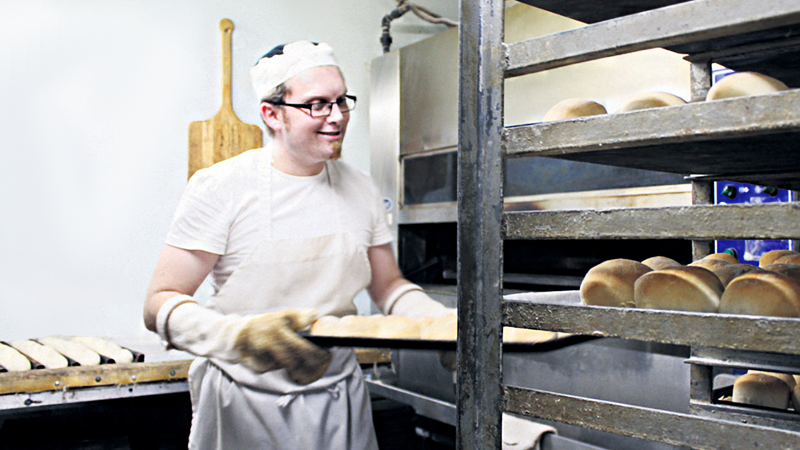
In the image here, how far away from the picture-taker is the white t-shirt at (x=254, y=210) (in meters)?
1.73

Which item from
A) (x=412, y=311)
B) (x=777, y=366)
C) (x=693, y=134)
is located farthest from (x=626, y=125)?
(x=412, y=311)

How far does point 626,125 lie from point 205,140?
8.50 feet

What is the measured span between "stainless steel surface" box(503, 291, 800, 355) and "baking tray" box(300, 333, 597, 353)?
0.21m

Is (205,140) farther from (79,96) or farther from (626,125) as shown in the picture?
(626,125)

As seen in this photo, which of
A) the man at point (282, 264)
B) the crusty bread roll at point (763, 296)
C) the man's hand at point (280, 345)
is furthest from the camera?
the man at point (282, 264)

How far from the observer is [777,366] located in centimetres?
85

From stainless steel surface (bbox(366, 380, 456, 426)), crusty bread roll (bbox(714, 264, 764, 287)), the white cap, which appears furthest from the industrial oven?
the white cap

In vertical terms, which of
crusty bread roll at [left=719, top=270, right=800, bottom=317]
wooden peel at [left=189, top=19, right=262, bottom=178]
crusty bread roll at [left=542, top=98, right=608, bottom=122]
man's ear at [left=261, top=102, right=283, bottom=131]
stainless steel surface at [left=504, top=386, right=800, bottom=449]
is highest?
wooden peel at [left=189, top=19, right=262, bottom=178]

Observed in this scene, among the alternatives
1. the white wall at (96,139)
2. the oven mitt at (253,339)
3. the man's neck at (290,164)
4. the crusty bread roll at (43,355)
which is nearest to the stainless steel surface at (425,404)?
the oven mitt at (253,339)

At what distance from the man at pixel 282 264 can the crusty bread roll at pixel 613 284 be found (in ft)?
2.66

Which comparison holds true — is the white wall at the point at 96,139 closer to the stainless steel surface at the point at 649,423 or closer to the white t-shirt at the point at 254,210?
the white t-shirt at the point at 254,210

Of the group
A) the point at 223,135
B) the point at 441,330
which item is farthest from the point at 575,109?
the point at 223,135

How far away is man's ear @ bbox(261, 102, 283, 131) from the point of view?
1.88 meters

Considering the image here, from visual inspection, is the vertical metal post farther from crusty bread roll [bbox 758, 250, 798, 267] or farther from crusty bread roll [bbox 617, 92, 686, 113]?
crusty bread roll [bbox 758, 250, 798, 267]
